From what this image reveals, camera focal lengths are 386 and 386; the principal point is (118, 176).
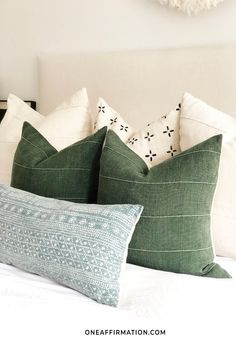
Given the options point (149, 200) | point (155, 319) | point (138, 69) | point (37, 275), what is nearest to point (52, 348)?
point (155, 319)

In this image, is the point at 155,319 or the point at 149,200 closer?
the point at 155,319

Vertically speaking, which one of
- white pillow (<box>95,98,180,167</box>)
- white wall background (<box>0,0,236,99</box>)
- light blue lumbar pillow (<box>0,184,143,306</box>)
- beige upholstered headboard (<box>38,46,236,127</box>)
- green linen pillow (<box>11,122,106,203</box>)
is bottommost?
light blue lumbar pillow (<box>0,184,143,306</box>)

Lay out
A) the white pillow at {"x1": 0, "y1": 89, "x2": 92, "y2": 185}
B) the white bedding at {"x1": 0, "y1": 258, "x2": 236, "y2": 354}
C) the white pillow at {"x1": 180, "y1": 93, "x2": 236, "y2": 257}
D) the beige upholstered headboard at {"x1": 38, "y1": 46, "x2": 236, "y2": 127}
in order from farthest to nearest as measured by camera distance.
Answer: the beige upholstered headboard at {"x1": 38, "y1": 46, "x2": 236, "y2": 127}, the white pillow at {"x1": 0, "y1": 89, "x2": 92, "y2": 185}, the white pillow at {"x1": 180, "y1": 93, "x2": 236, "y2": 257}, the white bedding at {"x1": 0, "y1": 258, "x2": 236, "y2": 354}

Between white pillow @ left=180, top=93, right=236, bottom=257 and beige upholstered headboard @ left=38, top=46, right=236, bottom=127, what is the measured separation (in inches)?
15.9

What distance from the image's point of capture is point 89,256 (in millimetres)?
845

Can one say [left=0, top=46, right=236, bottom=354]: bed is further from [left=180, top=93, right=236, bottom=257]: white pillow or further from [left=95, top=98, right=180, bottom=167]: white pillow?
[left=95, top=98, right=180, bottom=167]: white pillow

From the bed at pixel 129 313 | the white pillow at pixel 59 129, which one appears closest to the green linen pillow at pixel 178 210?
the bed at pixel 129 313

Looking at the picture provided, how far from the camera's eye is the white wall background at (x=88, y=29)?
5.30ft

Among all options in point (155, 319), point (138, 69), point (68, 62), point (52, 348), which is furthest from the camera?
point (68, 62)

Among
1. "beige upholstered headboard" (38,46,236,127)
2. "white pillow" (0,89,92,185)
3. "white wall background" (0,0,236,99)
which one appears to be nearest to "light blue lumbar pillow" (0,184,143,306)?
"white pillow" (0,89,92,185)

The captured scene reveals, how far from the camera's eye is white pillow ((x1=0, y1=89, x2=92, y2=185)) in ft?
4.70

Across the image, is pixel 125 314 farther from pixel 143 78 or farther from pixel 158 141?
pixel 143 78

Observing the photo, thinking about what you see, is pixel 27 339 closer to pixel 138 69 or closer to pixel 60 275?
pixel 60 275

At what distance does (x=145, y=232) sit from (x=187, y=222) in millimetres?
108
